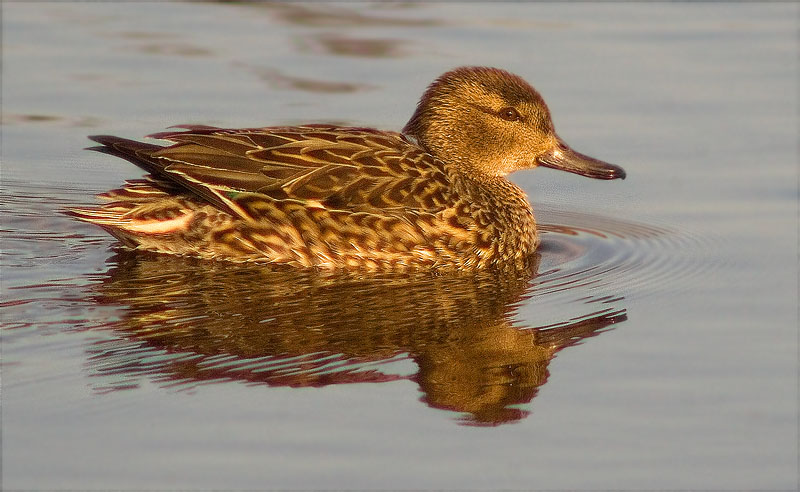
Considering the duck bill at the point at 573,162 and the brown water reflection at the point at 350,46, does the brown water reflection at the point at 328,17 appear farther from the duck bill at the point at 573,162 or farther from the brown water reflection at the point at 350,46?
the duck bill at the point at 573,162

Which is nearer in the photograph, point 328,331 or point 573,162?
point 328,331

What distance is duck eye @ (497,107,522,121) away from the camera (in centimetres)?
1073

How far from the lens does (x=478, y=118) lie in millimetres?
10727

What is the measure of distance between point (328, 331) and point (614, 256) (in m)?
2.78

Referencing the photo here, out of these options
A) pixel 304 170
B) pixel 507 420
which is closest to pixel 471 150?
pixel 304 170

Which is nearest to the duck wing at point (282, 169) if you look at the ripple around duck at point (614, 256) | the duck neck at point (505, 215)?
the duck neck at point (505, 215)

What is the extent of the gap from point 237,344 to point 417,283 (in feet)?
5.99

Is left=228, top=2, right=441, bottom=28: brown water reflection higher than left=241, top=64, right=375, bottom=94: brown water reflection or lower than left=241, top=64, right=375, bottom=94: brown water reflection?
higher

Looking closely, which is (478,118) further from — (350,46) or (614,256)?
(350,46)

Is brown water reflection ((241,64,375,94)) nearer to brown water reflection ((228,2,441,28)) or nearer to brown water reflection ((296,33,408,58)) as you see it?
brown water reflection ((296,33,408,58))

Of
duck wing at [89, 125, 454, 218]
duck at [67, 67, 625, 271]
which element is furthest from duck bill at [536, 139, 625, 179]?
duck wing at [89, 125, 454, 218]

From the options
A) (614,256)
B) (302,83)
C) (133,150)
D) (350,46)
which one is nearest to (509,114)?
(614,256)

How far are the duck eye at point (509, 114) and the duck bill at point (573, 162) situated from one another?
1.27 ft

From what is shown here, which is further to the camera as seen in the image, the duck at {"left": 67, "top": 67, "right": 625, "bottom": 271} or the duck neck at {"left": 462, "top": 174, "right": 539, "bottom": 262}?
the duck neck at {"left": 462, "top": 174, "right": 539, "bottom": 262}
